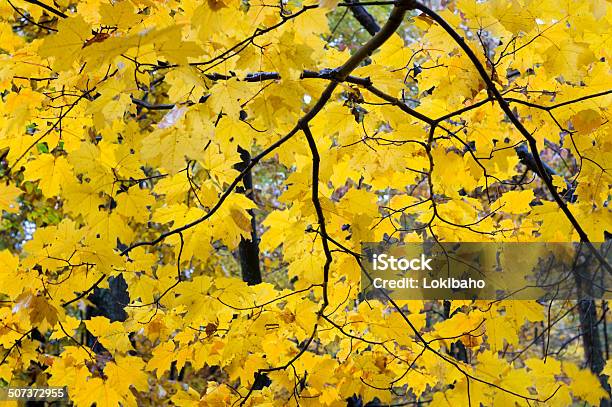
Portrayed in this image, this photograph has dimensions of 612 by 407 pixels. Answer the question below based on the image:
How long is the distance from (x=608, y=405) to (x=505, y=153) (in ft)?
10.4

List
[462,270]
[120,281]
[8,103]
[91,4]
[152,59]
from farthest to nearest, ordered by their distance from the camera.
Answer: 1. [120,281]
2. [462,270]
3. [8,103]
4. [91,4]
5. [152,59]

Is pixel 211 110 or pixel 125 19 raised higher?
A: pixel 125 19

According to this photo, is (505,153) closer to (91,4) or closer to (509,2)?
(509,2)

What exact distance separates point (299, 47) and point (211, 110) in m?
0.29

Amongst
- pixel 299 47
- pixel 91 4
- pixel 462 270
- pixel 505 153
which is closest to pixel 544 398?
pixel 462 270

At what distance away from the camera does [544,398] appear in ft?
7.71

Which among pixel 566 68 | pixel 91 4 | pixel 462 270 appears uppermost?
pixel 91 4

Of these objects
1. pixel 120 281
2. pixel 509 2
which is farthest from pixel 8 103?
pixel 120 281

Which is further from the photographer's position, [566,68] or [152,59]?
[566,68]

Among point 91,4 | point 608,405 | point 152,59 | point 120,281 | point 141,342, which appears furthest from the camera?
point 141,342

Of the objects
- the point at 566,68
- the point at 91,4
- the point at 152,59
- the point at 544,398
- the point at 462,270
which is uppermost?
the point at 91,4

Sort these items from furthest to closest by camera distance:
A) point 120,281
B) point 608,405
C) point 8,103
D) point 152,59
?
point 120,281
point 608,405
point 8,103
point 152,59

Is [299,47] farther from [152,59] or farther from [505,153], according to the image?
[505,153]

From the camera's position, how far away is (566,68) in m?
1.95
